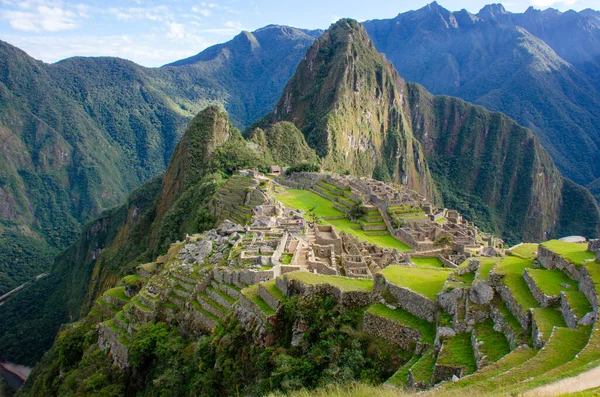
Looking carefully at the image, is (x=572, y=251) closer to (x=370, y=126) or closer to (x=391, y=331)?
(x=391, y=331)

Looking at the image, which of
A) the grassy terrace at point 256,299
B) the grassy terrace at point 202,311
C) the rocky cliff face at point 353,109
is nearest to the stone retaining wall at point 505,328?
the grassy terrace at point 256,299

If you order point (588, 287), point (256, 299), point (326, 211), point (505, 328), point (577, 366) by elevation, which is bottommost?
point (326, 211)

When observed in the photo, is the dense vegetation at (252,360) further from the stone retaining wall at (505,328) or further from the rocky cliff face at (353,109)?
the rocky cliff face at (353,109)

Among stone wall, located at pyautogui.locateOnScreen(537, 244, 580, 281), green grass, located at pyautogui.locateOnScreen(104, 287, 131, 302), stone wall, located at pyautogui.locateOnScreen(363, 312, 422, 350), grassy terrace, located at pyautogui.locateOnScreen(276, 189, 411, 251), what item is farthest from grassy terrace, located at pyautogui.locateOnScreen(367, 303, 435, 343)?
grassy terrace, located at pyautogui.locateOnScreen(276, 189, 411, 251)

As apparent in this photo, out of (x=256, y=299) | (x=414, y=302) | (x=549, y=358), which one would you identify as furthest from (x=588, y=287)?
(x=256, y=299)

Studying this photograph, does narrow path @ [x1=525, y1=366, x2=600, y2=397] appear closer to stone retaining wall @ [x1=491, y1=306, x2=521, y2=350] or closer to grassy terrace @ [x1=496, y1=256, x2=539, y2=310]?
stone retaining wall @ [x1=491, y1=306, x2=521, y2=350]
